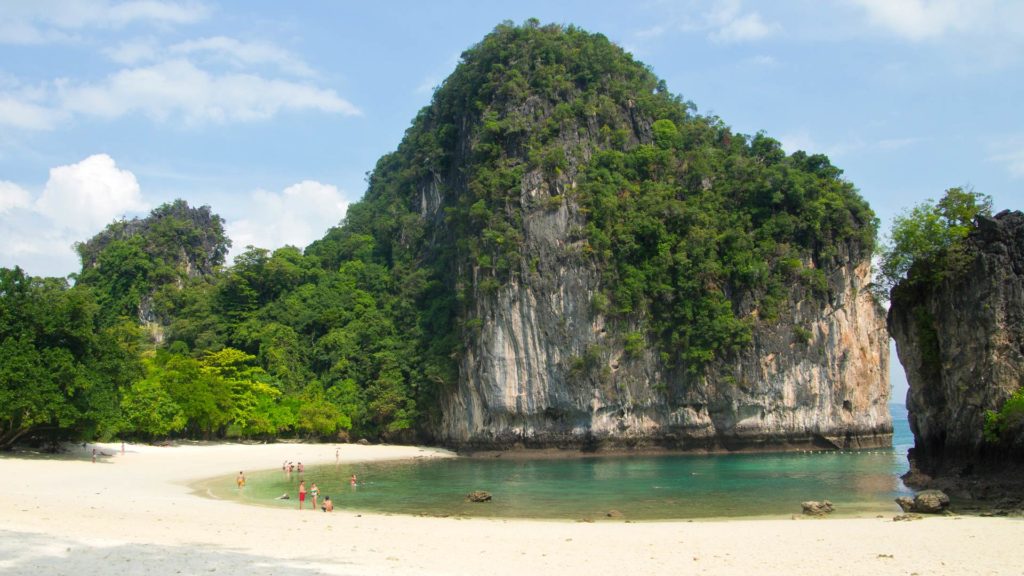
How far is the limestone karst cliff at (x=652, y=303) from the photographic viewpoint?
43.6 meters

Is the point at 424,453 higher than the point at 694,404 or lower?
lower

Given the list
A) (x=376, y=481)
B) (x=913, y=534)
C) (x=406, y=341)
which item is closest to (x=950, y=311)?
(x=913, y=534)

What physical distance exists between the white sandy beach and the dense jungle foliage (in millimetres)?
20115

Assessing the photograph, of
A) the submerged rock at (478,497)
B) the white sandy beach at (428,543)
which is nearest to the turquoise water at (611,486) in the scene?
the submerged rock at (478,497)

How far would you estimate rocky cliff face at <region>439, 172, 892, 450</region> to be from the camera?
43406mm

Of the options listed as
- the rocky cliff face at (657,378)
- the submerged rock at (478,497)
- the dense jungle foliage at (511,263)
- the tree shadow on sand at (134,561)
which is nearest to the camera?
the tree shadow on sand at (134,561)

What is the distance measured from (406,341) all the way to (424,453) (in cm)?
1161

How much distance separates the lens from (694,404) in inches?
1719

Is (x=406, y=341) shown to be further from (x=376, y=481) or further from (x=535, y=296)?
(x=376, y=481)

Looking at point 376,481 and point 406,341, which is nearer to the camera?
point 376,481

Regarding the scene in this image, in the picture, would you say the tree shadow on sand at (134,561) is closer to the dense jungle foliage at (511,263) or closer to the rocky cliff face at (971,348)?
the rocky cliff face at (971,348)

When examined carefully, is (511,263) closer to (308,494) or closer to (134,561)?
(308,494)

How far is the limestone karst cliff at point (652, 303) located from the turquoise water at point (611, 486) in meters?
5.28

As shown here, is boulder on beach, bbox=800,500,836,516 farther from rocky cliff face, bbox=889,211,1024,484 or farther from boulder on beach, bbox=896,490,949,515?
rocky cliff face, bbox=889,211,1024,484
